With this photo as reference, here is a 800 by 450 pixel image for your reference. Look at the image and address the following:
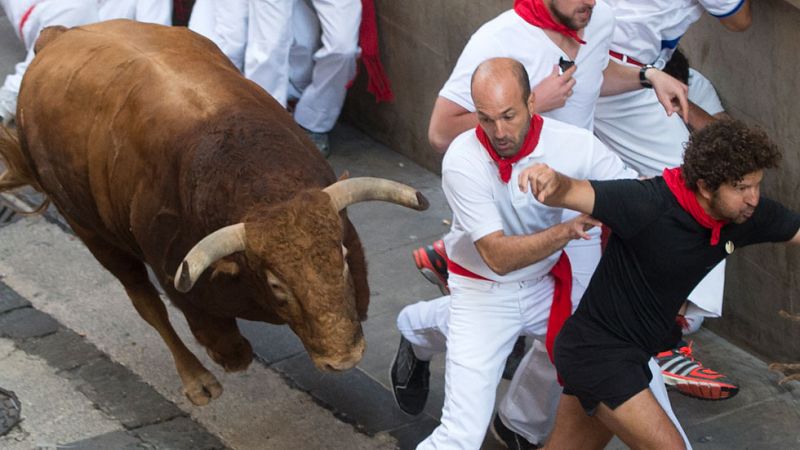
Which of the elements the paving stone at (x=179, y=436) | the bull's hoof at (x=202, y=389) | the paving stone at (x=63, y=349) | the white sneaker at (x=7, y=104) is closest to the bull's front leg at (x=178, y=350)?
the bull's hoof at (x=202, y=389)

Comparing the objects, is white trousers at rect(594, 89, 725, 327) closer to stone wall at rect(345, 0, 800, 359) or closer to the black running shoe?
stone wall at rect(345, 0, 800, 359)

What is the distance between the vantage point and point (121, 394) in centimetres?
671

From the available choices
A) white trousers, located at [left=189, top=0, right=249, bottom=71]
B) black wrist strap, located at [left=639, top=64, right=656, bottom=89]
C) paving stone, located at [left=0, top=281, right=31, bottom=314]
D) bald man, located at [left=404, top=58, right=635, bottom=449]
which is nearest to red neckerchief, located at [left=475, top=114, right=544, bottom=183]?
bald man, located at [left=404, top=58, right=635, bottom=449]

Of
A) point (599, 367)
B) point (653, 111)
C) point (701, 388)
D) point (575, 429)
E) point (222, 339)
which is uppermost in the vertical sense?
point (653, 111)

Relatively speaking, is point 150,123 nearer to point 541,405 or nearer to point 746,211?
point 541,405

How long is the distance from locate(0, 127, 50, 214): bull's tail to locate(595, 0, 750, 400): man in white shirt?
2.80m

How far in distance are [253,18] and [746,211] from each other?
15.4ft

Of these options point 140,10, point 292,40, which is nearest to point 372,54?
point 292,40

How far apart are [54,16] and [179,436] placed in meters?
3.93

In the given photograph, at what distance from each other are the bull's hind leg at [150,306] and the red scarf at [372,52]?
2.50m

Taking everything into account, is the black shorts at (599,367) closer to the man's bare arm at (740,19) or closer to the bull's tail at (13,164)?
the man's bare arm at (740,19)

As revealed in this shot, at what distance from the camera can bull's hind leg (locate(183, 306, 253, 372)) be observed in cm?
612

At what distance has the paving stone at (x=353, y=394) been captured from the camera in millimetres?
6336

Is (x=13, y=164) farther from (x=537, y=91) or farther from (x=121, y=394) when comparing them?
(x=537, y=91)
